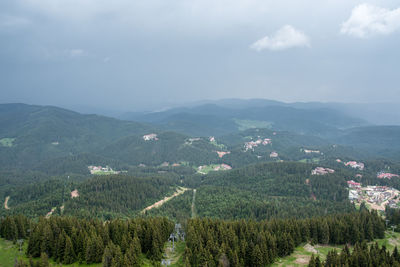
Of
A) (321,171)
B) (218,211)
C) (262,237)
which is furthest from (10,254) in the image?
(321,171)

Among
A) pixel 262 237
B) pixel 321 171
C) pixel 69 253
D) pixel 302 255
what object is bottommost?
pixel 321 171

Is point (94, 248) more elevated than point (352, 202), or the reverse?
point (94, 248)

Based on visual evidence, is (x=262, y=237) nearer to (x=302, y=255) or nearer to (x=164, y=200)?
(x=302, y=255)

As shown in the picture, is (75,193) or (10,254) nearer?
(10,254)

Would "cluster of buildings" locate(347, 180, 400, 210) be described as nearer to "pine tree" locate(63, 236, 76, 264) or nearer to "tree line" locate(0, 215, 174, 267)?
"tree line" locate(0, 215, 174, 267)

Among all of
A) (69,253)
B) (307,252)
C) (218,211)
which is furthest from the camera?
(218,211)

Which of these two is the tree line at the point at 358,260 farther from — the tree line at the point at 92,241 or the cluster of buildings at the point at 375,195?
the cluster of buildings at the point at 375,195

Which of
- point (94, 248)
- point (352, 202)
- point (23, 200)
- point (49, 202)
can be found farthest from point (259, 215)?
point (23, 200)

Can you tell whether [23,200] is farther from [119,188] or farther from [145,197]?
[145,197]
